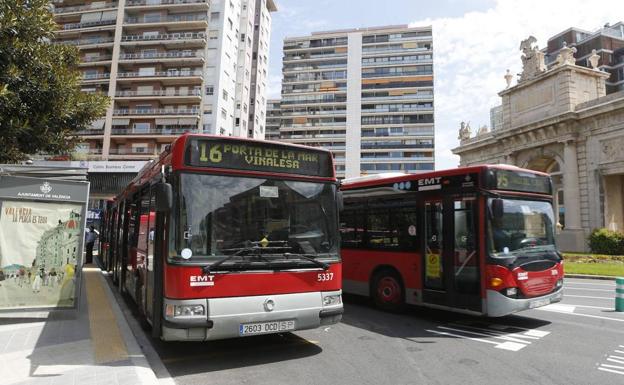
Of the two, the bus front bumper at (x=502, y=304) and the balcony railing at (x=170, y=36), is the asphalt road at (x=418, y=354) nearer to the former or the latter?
the bus front bumper at (x=502, y=304)

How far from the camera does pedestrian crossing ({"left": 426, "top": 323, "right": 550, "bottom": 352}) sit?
6.61 m

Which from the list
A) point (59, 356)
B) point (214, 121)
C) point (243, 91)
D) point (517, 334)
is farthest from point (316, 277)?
point (243, 91)

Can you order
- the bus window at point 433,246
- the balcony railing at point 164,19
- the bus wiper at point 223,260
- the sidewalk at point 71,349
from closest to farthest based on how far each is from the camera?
the sidewalk at point 71,349 < the bus wiper at point 223,260 < the bus window at point 433,246 < the balcony railing at point 164,19

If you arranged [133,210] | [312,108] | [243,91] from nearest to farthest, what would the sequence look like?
[133,210]
[243,91]
[312,108]

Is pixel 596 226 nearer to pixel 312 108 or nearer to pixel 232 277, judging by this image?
pixel 232 277

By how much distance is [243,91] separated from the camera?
58.1 meters

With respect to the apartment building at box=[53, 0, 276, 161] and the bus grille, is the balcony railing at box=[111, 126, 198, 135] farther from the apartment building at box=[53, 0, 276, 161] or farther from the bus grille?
the bus grille

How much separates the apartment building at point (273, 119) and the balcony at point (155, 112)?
159 ft

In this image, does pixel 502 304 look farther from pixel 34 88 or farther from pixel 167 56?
pixel 167 56

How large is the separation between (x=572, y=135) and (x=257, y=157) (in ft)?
92.7

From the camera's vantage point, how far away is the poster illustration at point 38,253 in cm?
690

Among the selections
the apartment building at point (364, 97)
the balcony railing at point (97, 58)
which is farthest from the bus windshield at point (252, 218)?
the apartment building at point (364, 97)

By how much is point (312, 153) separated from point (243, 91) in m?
54.2

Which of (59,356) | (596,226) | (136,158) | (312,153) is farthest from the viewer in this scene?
(136,158)
